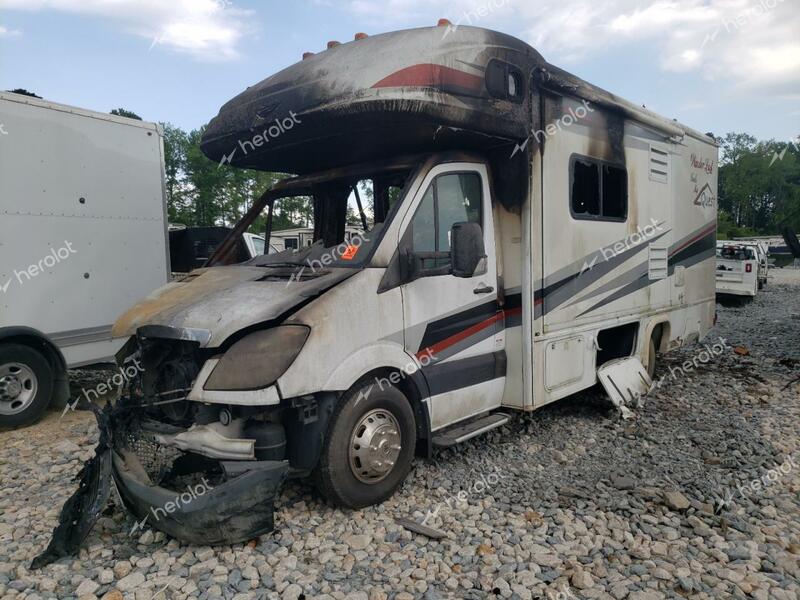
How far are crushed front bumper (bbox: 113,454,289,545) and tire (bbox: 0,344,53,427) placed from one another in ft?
10.7

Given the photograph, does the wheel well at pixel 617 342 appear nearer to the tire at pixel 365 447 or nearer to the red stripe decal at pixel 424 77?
the tire at pixel 365 447

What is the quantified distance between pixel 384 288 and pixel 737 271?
1618 centimetres

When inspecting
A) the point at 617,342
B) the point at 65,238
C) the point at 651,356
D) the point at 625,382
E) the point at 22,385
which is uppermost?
the point at 65,238

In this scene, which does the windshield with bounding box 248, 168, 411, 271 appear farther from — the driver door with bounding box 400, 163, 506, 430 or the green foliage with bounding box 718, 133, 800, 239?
the green foliage with bounding box 718, 133, 800, 239

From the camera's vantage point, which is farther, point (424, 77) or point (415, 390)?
point (415, 390)

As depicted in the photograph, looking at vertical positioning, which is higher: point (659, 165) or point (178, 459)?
point (659, 165)

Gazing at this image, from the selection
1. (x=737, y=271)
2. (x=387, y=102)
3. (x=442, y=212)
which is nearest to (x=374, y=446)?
(x=442, y=212)

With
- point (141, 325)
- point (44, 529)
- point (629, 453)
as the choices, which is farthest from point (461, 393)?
point (44, 529)

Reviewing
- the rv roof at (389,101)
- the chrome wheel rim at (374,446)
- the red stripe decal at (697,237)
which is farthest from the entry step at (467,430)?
the red stripe decal at (697,237)

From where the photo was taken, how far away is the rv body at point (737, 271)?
16750mm

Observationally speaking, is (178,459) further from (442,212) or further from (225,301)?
(442,212)

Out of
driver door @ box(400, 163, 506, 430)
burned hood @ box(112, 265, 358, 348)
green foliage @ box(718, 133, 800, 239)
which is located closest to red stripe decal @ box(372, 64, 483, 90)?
driver door @ box(400, 163, 506, 430)

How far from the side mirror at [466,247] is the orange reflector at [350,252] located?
669 mm

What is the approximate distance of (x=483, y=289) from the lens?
185 inches
